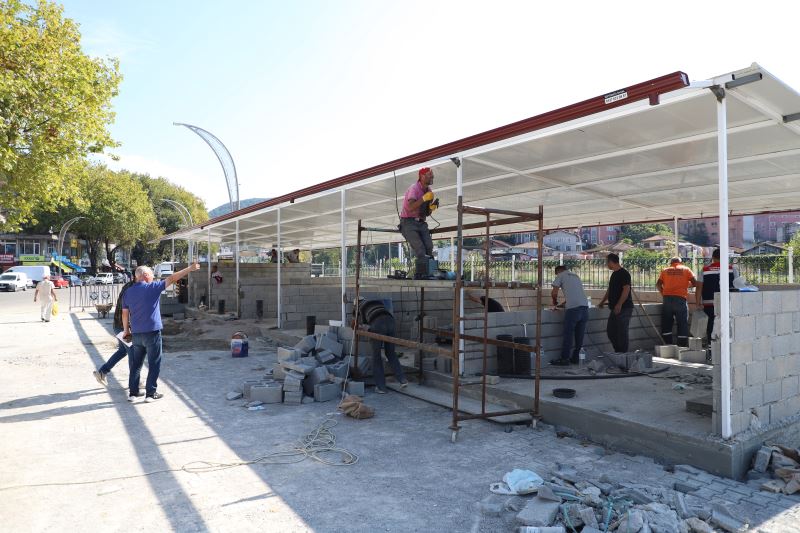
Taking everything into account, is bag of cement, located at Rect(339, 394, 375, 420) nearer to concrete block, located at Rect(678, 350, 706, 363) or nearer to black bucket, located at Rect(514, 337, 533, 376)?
black bucket, located at Rect(514, 337, 533, 376)

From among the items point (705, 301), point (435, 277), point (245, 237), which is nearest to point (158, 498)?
point (435, 277)

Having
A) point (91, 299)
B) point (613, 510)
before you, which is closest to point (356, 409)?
point (613, 510)

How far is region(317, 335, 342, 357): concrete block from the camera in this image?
802 cm

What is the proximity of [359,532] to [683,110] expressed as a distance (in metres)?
4.86

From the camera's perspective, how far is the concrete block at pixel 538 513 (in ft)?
11.1

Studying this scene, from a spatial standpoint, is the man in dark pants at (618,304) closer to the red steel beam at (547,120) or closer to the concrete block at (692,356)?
the concrete block at (692,356)

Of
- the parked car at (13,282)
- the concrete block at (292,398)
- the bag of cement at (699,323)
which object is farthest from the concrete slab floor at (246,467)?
the parked car at (13,282)

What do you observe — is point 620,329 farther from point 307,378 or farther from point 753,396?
point 307,378

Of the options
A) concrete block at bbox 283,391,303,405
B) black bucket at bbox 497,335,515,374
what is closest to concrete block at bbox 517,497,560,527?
black bucket at bbox 497,335,515,374

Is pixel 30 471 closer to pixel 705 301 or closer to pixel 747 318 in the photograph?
pixel 747 318

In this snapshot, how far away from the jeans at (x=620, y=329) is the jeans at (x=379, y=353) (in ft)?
12.4

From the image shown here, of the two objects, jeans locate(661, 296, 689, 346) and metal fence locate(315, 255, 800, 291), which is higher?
metal fence locate(315, 255, 800, 291)

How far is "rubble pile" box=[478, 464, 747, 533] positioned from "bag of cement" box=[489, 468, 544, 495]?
74mm

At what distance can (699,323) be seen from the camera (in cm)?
959
